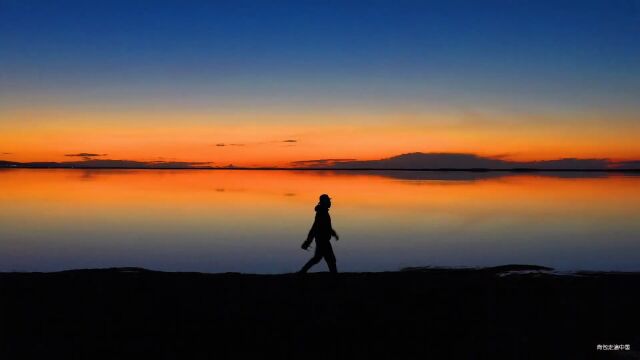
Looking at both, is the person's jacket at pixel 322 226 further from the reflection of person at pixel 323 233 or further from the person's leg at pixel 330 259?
the person's leg at pixel 330 259

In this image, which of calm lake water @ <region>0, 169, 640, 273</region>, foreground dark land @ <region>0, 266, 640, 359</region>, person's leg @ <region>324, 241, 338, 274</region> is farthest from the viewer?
calm lake water @ <region>0, 169, 640, 273</region>

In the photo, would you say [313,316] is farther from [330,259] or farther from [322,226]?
[322,226]

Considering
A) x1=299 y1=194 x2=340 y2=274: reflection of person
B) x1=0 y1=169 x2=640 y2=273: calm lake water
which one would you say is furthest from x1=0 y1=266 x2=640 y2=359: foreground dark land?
x1=0 y1=169 x2=640 y2=273: calm lake water

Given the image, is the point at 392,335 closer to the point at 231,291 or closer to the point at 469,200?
the point at 231,291

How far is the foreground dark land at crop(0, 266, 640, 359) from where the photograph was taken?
28.5ft

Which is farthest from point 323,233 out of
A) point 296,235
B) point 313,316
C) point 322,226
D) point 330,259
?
point 296,235

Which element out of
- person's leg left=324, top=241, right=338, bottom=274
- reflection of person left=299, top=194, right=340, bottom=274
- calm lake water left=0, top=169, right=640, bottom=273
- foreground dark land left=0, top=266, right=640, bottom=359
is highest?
reflection of person left=299, top=194, right=340, bottom=274

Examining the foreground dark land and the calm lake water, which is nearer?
the foreground dark land

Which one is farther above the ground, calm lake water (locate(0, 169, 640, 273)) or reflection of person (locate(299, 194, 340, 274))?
reflection of person (locate(299, 194, 340, 274))

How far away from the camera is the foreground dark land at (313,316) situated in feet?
28.5

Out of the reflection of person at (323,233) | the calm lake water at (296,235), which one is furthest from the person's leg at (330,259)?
the calm lake water at (296,235)

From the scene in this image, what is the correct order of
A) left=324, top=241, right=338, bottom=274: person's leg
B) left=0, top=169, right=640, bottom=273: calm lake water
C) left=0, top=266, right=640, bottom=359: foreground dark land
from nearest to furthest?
left=0, top=266, right=640, bottom=359: foreground dark land → left=324, top=241, right=338, bottom=274: person's leg → left=0, top=169, right=640, bottom=273: calm lake water

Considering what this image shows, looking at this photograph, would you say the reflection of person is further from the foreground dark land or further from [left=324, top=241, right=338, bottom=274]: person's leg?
the foreground dark land

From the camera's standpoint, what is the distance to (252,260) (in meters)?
24.1
